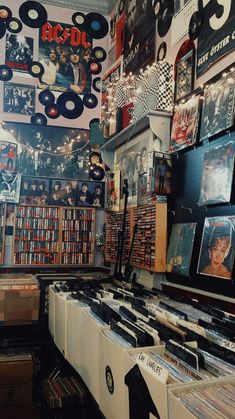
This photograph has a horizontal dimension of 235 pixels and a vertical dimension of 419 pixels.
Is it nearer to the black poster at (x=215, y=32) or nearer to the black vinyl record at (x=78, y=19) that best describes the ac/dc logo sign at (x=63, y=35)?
the black vinyl record at (x=78, y=19)

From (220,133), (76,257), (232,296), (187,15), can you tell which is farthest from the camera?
(76,257)

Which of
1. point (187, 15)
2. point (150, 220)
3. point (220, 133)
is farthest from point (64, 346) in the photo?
point (187, 15)

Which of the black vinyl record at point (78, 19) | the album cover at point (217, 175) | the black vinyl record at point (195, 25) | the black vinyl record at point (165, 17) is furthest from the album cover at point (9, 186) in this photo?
the album cover at point (217, 175)

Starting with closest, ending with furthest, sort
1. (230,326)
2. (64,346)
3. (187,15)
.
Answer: (230,326) < (64,346) < (187,15)

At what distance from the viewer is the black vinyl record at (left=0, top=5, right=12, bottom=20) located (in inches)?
212

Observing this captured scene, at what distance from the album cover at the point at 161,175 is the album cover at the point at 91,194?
243 centimetres

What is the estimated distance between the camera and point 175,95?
11.1 ft

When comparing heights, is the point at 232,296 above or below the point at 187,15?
below

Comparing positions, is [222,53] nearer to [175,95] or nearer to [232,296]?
[175,95]

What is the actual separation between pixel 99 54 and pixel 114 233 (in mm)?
3031

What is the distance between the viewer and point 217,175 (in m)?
2.63

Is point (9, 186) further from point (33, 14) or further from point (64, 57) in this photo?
point (33, 14)

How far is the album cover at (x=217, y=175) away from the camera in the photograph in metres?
2.50

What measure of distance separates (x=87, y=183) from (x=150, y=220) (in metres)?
2.38
